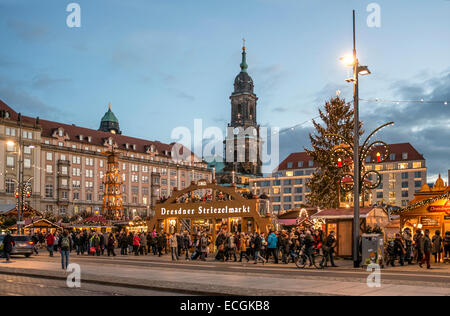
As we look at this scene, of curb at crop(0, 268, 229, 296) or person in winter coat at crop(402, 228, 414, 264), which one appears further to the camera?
person in winter coat at crop(402, 228, 414, 264)

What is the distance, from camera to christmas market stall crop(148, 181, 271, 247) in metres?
33.5

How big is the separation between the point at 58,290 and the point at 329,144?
36118mm

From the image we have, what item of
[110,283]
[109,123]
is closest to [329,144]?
[110,283]

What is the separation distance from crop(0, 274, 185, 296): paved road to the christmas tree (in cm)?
3284

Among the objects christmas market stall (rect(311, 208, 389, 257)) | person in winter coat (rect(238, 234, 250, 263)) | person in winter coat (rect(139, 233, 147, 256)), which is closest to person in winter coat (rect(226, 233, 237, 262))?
person in winter coat (rect(238, 234, 250, 263))

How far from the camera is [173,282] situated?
16.7m

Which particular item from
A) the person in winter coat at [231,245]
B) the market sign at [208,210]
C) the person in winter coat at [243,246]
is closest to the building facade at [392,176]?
the market sign at [208,210]

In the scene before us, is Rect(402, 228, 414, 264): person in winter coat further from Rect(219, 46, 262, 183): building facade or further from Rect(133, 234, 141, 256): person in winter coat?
Rect(219, 46, 262, 183): building facade

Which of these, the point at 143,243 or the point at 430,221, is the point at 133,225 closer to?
the point at 143,243

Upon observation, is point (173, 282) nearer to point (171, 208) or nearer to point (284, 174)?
point (171, 208)

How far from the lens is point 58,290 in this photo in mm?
15133

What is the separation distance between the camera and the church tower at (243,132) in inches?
6501
